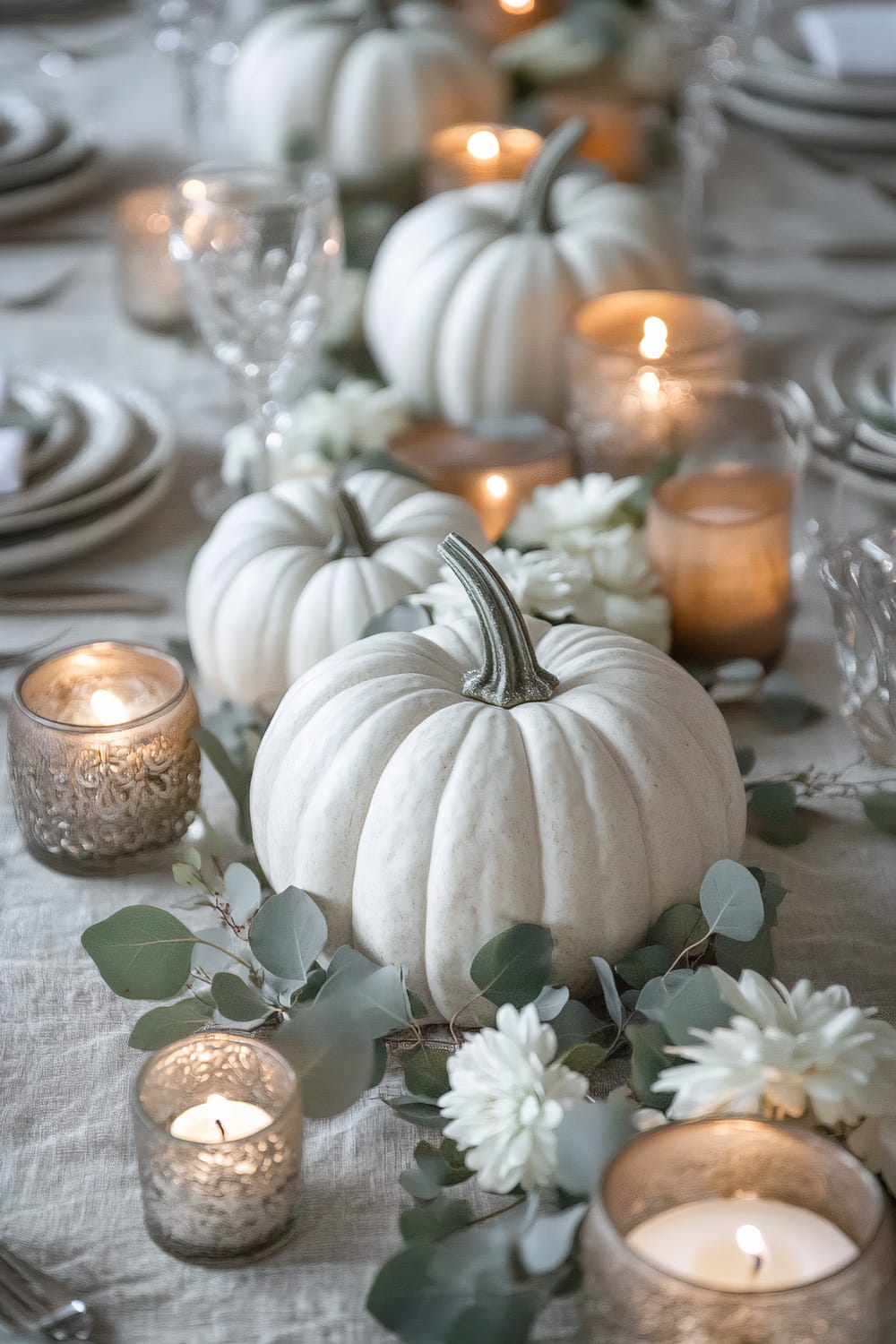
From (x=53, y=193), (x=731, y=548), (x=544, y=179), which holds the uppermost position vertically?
(x=544, y=179)

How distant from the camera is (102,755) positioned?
858mm

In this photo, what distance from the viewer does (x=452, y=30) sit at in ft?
6.06

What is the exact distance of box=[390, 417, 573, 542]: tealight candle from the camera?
1.18 meters

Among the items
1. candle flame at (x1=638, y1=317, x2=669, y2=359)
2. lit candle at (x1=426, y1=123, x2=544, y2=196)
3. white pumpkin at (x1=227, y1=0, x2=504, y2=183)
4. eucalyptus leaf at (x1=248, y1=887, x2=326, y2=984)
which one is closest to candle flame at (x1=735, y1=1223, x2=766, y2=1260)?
eucalyptus leaf at (x1=248, y1=887, x2=326, y2=984)

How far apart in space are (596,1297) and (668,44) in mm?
1919

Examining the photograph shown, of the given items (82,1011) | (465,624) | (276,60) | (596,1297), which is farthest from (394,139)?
(596,1297)

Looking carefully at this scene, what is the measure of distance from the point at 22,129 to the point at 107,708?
1395 millimetres

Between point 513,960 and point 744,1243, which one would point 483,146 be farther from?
point 744,1243

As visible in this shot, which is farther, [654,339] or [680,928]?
[654,339]

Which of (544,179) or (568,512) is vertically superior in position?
(544,179)

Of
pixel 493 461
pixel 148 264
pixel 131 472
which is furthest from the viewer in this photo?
pixel 148 264

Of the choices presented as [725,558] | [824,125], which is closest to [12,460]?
[725,558]

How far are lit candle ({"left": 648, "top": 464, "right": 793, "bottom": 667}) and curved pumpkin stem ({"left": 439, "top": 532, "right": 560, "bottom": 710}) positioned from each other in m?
0.29

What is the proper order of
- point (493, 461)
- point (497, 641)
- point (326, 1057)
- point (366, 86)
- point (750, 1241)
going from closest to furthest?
1. point (750, 1241)
2. point (326, 1057)
3. point (497, 641)
4. point (493, 461)
5. point (366, 86)
